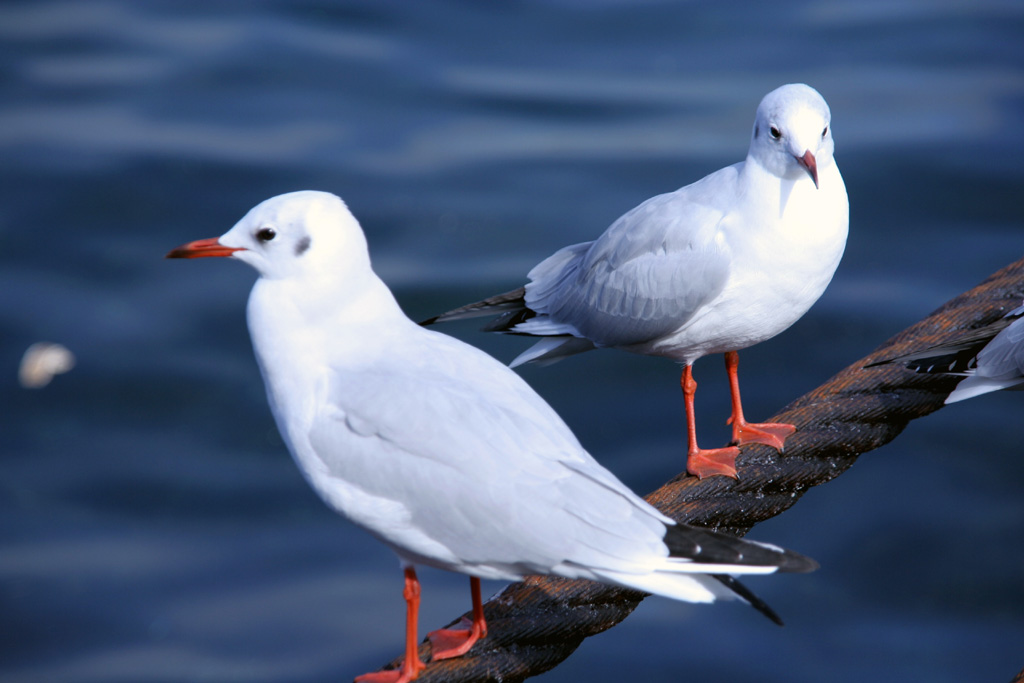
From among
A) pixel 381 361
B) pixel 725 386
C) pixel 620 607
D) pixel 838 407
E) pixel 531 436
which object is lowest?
pixel 725 386

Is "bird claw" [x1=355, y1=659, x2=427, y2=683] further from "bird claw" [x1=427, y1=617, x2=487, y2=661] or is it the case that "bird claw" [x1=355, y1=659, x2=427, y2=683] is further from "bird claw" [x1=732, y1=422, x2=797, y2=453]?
"bird claw" [x1=732, y1=422, x2=797, y2=453]

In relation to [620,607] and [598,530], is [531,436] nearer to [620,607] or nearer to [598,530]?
[598,530]

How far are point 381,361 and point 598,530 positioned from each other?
444 mm

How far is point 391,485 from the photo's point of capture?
5.86 ft

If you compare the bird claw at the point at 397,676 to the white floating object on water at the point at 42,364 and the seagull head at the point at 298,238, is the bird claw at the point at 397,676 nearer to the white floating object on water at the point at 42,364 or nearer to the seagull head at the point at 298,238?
the seagull head at the point at 298,238

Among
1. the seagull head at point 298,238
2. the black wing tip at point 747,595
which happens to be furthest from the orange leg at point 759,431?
the seagull head at point 298,238

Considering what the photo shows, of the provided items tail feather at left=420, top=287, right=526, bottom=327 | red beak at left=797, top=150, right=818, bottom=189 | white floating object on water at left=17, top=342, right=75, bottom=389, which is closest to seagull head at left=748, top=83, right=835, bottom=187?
red beak at left=797, top=150, right=818, bottom=189

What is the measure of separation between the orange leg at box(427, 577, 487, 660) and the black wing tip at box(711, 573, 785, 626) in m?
0.48

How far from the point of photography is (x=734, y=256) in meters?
2.42

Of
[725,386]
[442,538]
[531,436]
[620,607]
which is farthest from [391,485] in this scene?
[725,386]

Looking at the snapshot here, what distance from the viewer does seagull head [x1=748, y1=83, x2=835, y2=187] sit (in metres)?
2.32

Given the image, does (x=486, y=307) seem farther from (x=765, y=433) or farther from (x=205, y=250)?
(x=205, y=250)

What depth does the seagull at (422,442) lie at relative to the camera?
1.75m

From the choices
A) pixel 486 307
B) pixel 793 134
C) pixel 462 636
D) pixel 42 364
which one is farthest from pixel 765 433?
pixel 42 364
